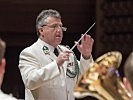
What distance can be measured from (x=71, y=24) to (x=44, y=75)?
127 inches

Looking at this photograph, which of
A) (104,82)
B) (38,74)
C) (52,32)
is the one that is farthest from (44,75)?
(104,82)

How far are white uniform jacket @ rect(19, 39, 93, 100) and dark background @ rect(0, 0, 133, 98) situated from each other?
2.66 metres

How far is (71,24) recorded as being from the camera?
584cm

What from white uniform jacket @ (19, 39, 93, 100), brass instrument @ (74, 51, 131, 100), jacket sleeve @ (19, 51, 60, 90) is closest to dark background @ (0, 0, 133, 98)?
white uniform jacket @ (19, 39, 93, 100)

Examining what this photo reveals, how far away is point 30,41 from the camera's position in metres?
5.72

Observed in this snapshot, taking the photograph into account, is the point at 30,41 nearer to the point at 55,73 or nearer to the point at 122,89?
the point at 55,73

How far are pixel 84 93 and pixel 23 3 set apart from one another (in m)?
3.90

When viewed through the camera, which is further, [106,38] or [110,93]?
[106,38]

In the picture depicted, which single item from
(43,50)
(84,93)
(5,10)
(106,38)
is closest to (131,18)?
(106,38)

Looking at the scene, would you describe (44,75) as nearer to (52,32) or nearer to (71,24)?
(52,32)

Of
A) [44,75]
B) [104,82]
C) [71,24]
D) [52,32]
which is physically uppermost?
[104,82]

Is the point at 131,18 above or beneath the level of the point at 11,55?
above

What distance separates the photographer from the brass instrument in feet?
5.80

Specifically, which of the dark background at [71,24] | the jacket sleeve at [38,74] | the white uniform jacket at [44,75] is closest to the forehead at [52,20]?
the white uniform jacket at [44,75]
